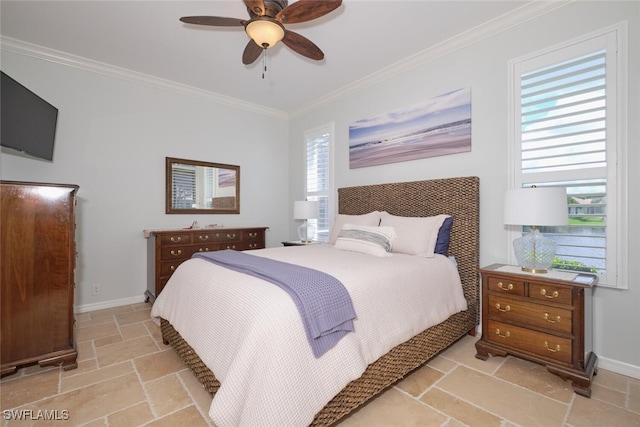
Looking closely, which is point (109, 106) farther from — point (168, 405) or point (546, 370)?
point (546, 370)

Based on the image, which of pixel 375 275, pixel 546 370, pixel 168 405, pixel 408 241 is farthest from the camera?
pixel 408 241

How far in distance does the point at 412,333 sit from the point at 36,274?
2.58 m

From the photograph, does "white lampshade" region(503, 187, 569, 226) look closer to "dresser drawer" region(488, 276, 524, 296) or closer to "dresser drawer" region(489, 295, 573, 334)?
"dresser drawer" region(488, 276, 524, 296)

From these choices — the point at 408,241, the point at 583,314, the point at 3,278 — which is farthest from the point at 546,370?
the point at 3,278

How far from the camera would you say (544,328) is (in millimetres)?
1956

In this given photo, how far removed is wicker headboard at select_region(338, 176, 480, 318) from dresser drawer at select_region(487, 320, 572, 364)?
1.32 feet

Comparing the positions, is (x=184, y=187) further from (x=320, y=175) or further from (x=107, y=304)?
(x=320, y=175)

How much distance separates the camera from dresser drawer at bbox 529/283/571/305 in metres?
1.86

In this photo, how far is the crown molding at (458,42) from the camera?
2324 mm

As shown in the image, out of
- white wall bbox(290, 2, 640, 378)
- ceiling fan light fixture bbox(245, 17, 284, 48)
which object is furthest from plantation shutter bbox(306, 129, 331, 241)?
ceiling fan light fixture bbox(245, 17, 284, 48)

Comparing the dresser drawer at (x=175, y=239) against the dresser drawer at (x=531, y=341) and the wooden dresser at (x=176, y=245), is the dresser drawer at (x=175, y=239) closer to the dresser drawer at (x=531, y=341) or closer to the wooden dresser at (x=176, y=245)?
the wooden dresser at (x=176, y=245)

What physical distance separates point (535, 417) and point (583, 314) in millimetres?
719

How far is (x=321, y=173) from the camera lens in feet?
14.4

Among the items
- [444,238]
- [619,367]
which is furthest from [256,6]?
[619,367]
